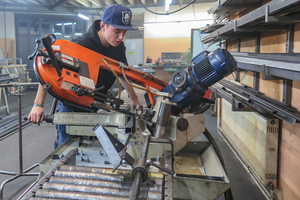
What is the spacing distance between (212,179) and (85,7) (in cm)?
856

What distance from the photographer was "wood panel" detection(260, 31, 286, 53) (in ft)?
5.27

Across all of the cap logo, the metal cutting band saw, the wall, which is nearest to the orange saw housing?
the metal cutting band saw

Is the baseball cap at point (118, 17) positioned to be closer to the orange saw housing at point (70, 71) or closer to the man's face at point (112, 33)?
the man's face at point (112, 33)

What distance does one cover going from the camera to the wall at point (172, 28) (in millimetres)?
7836

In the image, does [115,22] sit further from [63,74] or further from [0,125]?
[0,125]

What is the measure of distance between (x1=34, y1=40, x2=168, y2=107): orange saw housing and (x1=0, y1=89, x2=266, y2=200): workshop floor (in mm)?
1313

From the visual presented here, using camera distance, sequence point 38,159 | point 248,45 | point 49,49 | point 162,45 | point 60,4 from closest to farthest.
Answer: point 49,49 → point 248,45 → point 38,159 → point 60,4 → point 162,45

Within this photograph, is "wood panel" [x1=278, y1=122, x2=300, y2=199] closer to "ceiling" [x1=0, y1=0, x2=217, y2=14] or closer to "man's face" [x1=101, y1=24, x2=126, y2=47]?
Result: "man's face" [x1=101, y1=24, x2=126, y2=47]

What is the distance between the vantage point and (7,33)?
798 centimetres

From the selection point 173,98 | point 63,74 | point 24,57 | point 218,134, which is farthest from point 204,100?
point 24,57

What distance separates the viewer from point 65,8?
8.23 metres

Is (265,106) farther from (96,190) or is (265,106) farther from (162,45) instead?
(162,45)

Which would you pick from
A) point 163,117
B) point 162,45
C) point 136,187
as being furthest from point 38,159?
point 162,45

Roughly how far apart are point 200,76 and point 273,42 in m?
0.88
